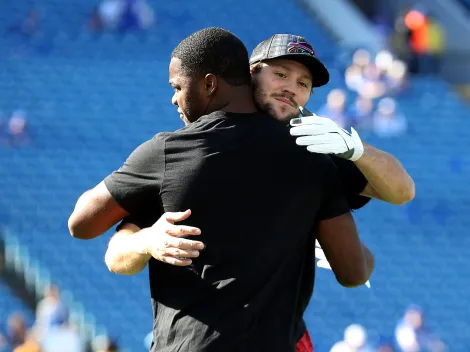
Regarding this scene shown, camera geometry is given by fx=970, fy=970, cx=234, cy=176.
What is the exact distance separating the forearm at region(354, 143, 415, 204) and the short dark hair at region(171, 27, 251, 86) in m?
0.41

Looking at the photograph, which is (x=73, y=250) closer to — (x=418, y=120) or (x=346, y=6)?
(x=418, y=120)

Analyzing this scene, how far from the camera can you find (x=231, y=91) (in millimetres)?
2578

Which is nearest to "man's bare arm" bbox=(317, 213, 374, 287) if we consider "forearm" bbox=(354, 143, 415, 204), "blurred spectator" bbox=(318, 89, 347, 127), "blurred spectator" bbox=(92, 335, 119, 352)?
"forearm" bbox=(354, 143, 415, 204)

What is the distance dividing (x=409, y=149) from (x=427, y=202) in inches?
33.7

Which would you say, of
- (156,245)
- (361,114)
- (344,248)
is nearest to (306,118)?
(344,248)

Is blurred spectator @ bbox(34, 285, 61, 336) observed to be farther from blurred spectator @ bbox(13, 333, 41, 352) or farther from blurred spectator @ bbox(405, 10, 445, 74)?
blurred spectator @ bbox(405, 10, 445, 74)

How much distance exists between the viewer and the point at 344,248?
8.65 feet

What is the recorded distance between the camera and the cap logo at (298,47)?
2660 mm

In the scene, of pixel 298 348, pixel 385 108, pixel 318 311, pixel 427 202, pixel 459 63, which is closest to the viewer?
pixel 298 348

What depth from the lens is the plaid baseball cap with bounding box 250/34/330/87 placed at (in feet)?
8.73

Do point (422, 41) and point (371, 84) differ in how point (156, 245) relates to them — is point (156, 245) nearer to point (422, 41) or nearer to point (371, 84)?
point (371, 84)

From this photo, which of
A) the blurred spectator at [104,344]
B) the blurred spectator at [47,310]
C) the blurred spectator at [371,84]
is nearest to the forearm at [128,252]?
the blurred spectator at [104,344]

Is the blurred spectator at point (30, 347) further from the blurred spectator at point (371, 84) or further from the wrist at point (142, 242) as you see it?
the wrist at point (142, 242)

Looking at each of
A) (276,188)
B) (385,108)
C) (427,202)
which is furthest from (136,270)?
(385,108)
